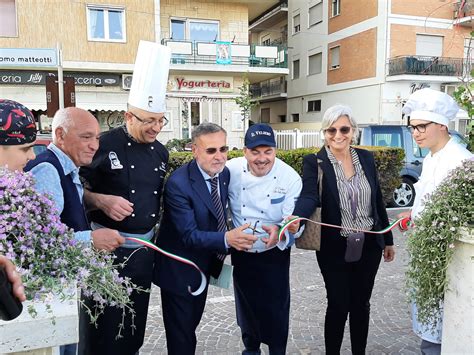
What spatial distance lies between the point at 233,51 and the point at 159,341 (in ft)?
52.8

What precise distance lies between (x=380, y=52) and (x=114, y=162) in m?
21.8

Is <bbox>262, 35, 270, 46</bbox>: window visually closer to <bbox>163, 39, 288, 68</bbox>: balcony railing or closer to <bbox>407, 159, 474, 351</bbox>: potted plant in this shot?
<bbox>163, 39, 288, 68</bbox>: balcony railing

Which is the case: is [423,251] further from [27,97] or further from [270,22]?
[270,22]

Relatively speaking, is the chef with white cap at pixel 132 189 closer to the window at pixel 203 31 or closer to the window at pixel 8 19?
the window at pixel 8 19

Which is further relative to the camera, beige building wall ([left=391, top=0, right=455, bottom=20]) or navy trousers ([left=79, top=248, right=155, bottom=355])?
beige building wall ([left=391, top=0, right=455, bottom=20])

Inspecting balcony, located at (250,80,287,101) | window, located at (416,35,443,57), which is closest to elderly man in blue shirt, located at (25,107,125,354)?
window, located at (416,35,443,57)

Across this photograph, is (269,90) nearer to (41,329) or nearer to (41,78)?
(41,78)

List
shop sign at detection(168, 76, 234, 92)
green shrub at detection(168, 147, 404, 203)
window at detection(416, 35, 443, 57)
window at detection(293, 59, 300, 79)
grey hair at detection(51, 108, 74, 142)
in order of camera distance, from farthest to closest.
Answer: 1. window at detection(293, 59, 300, 79)
2. window at detection(416, 35, 443, 57)
3. shop sign at detection(168, 76, 234, 92)
4. green shrub at detection(168, 147, 404, 203)
5. grey hair at detection(51, 108, 74, 142)

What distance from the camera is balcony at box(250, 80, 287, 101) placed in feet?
97.4

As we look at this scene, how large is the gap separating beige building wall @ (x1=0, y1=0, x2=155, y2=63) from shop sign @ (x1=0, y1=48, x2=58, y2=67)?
0.35 meters

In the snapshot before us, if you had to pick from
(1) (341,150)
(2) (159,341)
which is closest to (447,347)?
(1) (341,150)

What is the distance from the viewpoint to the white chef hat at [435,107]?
2.57m

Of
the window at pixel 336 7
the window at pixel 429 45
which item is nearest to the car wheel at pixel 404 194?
the window at pixel 429 45

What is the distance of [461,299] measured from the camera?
6.06ft
